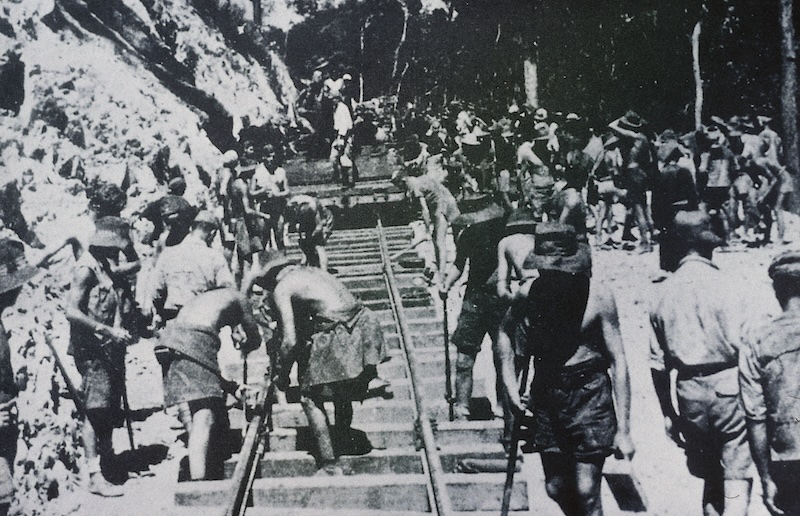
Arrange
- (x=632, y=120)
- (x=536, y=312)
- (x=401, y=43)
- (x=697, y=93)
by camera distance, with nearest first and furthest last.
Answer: (x=536, y=312) → (x=697, y=93) → (x=632, y=120) → (x=401, y=43)

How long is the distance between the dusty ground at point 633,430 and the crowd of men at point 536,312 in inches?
4.9

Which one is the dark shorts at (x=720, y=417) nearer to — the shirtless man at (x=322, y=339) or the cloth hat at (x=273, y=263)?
the shirtless man at (x=322, y=339)

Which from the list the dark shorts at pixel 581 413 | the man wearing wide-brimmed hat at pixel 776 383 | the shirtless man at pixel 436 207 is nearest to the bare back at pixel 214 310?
the shirtless man at pixel 436 207

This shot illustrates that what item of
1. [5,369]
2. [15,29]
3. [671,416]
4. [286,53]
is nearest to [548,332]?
[671,416]

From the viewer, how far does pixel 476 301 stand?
134 inches

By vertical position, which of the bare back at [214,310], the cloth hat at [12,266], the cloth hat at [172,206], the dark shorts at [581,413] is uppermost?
the cloth hat at [172,206]

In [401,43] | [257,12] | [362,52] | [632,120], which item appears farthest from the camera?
[362,52]

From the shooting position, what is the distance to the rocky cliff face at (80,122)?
3328 mm

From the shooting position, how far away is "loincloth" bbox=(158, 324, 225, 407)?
287 centimetres

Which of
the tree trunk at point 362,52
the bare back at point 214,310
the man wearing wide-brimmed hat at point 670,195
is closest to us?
the bare back at point 214,310

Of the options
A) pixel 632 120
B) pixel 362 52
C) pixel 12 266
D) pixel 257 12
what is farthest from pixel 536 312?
pixel 362 52

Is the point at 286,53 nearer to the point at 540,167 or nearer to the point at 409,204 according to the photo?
the point at 409,204

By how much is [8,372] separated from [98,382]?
44 centimetres

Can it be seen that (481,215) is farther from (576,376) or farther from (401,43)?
(401,43)
